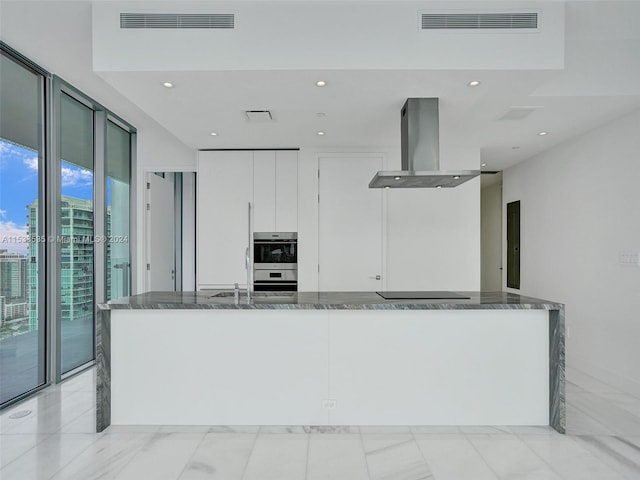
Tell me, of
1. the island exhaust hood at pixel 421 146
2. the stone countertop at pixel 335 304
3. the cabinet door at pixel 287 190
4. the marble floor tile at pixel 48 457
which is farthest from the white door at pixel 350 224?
the marble floor tile at pixel 48 457

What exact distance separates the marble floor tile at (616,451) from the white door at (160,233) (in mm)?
4587

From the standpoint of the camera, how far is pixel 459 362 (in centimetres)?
264

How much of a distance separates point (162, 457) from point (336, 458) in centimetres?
101

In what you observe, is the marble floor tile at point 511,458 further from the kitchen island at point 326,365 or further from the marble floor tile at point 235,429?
the marble floor tile at point 235,429

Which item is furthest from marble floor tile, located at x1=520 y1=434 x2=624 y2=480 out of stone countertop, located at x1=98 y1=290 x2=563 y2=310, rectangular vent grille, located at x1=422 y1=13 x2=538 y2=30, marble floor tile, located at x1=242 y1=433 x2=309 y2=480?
rectangular vent grille, located at x1=422 y1=13 x2=538 y2=30

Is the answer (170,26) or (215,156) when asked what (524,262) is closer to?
(215,156)

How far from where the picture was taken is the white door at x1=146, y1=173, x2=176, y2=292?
491cm

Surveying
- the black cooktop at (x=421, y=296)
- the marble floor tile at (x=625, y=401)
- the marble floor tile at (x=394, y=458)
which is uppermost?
the black cooktop at (x=421, y=296)

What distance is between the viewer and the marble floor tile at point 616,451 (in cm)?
218

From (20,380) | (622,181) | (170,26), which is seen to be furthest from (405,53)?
(20,380)

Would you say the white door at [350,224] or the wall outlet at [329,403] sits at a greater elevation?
the white door at [350,224]

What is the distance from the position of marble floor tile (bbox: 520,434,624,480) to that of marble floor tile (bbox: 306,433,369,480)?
1066 millimetres

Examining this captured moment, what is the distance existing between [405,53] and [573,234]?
3.04 m

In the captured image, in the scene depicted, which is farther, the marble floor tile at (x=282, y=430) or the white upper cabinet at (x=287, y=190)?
the white upper cabinet at (x=287, y=190)
